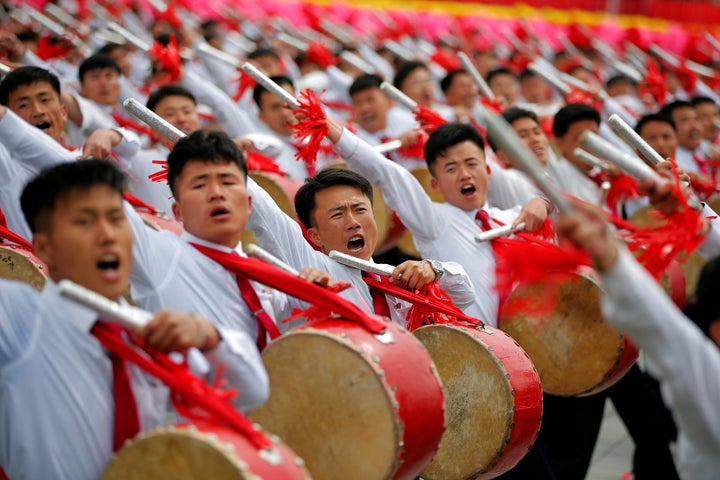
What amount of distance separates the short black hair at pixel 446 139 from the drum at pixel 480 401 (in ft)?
4.10

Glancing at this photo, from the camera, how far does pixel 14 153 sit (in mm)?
3957

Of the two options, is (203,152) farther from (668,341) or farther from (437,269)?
(668,341)

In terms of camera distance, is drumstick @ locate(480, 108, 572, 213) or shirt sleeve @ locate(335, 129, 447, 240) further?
shirt sleeve @ locate(335, 129, 447, 240)

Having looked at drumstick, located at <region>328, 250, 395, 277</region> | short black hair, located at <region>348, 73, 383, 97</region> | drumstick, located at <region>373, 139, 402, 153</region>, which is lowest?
drumstick, located at <region>328, 250, 395, 277</region>

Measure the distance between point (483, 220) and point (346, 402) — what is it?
1.88 m

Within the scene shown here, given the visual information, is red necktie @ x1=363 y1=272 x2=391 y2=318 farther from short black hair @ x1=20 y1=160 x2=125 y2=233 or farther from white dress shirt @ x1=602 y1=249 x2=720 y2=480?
white dress shirt @ x1=602 y1=249 x2=720 y2=480

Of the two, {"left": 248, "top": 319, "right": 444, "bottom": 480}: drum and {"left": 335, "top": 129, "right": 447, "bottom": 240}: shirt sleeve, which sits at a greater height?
{"left": 335, "top": 129, "right": 447, "bottom": 240}: shirt sleeve

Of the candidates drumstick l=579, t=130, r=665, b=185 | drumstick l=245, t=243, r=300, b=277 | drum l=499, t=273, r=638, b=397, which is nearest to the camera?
drumstick l=579, t=130, r=665, b=185

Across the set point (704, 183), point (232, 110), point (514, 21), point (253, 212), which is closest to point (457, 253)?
point (253, 212)

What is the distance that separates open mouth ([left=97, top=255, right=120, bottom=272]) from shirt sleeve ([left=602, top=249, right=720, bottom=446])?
43.7 inches

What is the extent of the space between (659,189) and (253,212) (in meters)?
1.50

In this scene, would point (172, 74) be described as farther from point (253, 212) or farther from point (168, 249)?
point (168, 249)

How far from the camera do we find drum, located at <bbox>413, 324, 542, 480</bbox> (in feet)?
11.9

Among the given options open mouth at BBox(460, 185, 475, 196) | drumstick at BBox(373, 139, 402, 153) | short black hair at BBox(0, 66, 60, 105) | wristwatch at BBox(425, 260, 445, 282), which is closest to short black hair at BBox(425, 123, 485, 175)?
open mouth at BBox(460, 185, 475, 196)
